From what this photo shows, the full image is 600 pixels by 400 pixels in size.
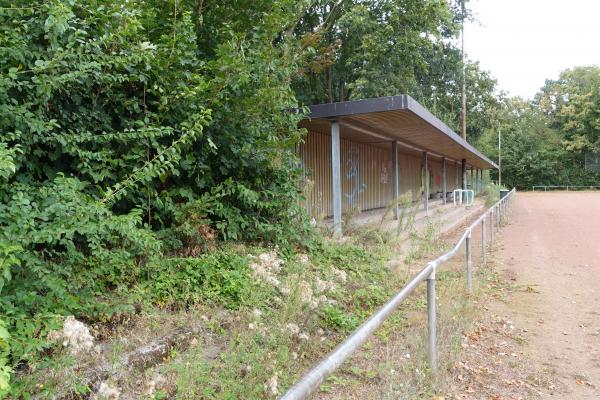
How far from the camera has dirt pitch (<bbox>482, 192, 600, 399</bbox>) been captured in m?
3.77

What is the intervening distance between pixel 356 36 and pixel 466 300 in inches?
514

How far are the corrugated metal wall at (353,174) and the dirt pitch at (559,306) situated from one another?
268 centimetres

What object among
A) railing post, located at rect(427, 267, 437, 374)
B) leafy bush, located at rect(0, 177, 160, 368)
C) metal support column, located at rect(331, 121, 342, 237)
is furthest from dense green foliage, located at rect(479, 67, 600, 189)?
leafy bush, located at rect(0, 177, 160, 368)

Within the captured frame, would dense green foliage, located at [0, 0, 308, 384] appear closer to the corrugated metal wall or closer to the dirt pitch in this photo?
the corrugated metal wall

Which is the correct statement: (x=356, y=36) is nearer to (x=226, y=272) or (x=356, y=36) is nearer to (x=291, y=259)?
(x=291, y=259)

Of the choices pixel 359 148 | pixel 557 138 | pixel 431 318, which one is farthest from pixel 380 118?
pixel 557 138

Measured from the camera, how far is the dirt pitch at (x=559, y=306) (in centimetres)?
377

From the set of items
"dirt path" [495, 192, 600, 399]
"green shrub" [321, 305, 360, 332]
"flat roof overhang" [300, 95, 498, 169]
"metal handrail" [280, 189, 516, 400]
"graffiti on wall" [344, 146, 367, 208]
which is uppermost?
"flat roof overhang" [300, 95, 498, 169]

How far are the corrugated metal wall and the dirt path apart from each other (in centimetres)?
268

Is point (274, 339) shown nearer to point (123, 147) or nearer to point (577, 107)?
point (123, 147)

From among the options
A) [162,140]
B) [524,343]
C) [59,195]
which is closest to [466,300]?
[524,343]

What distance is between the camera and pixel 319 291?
4.17m

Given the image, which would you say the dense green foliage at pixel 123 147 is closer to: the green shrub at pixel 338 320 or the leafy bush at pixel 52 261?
the leafy bush at pixel 52 261

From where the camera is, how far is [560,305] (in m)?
5.68
